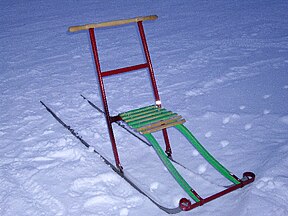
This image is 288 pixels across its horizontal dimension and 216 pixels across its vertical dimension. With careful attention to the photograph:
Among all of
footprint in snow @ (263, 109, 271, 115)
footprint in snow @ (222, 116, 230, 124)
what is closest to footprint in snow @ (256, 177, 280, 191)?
footprint in snow @ (222, 116, 230, 124)

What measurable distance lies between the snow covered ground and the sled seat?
1.51ft

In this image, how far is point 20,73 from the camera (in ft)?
18.3

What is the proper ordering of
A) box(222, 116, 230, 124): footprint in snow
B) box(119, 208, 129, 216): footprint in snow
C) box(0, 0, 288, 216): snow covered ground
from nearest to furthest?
box(119, 208, 129, 216): footprint in snow, box(0, 0, 288, 216): snow covered ground, box(222, 116, 230, 124): footprint in snow

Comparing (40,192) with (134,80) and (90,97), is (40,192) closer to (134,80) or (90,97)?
(90,97)

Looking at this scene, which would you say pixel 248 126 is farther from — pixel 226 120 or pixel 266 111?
pixel 266 111

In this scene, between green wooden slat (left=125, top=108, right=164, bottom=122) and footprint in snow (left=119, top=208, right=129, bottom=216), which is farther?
green wooden slat (left=125, top=108, right=164, bottom=122)

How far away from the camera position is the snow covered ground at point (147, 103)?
2.35 metres

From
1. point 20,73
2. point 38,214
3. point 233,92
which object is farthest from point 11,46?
point 38,214

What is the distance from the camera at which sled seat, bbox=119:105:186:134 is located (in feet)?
7.57

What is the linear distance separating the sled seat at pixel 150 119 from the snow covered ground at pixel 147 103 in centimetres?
46

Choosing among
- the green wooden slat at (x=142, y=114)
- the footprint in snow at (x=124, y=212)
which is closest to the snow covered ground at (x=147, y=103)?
the footprint in snow at (x=124, y=212)

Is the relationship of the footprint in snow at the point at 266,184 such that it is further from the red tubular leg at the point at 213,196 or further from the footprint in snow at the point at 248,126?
the footprint in snow at the point at 248,126

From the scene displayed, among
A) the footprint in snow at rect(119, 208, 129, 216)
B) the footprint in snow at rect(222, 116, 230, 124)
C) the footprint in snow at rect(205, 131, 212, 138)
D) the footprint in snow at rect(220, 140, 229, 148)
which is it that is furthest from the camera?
the footprint in snow at rect(222, 116, 230, 124)

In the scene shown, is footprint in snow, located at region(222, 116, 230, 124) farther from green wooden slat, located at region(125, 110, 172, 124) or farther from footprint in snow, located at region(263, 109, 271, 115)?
green wooden slat, located at region(125, 110, 172, 124)
